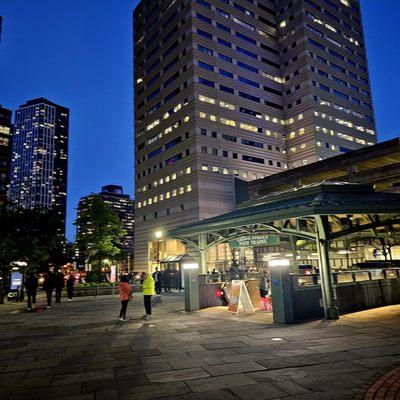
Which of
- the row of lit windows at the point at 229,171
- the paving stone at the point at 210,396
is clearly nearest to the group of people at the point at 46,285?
the paving stone at the point at 210,396

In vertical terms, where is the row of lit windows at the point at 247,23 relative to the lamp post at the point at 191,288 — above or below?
above

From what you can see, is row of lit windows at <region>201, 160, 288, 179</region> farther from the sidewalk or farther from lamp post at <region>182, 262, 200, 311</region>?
the sidewalk

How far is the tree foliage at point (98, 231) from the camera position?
41.0 m

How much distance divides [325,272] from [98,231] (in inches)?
1308

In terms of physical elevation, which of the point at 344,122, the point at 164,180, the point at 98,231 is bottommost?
the point at 98,231

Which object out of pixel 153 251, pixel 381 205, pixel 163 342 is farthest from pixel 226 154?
pixel 163 342

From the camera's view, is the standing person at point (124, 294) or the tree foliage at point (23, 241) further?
the tree foliage at point (23, 241)

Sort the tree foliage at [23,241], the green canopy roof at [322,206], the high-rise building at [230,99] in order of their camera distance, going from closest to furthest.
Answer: the green canopy roof at [322,206] < the tree foliage at [23,241] < the high-rise building at [230,99]

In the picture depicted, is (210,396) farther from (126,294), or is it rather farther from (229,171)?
(229,171)

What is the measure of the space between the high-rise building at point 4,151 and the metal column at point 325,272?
306 ft

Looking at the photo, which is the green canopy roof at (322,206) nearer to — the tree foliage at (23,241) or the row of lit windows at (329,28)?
the tree foliage at (23,241)

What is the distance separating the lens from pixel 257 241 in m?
16.7

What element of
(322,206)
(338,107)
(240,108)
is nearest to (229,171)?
(240,108)

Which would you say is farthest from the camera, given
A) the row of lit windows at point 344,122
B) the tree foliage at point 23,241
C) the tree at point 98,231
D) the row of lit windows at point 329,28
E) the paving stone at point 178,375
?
the row of lit windows at point 329,28
